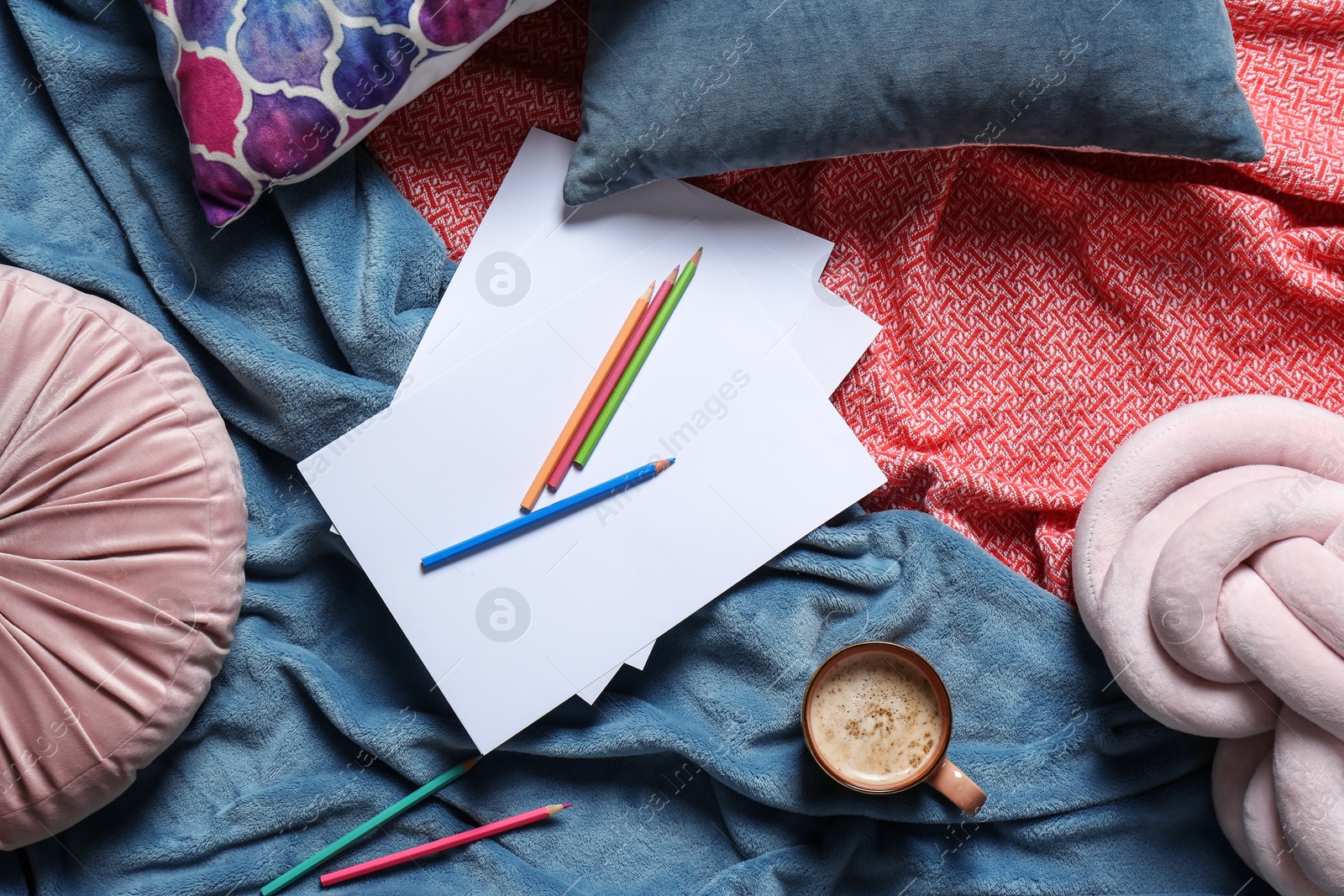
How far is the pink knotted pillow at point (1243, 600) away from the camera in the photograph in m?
0.69

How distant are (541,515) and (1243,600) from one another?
55cm

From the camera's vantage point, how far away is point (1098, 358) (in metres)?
0.86

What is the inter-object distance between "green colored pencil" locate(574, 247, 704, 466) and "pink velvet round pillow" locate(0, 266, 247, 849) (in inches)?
11.7

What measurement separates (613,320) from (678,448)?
0.13 m

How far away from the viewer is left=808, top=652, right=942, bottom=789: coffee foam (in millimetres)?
754

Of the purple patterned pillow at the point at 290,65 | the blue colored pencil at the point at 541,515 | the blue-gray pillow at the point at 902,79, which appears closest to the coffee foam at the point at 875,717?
the blue colored pencil at the point at 541,515

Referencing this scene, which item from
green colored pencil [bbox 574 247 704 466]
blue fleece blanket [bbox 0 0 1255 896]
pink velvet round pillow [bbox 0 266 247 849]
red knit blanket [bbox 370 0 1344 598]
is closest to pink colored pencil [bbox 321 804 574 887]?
blue fleece blanket [bbox 0 0 1255 896]

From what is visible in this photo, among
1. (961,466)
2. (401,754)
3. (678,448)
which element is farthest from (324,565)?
(961,466)

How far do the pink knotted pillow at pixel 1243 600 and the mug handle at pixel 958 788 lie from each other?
145 millimetres

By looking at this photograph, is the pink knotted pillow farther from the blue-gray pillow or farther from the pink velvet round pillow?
the pink velvet round pillow

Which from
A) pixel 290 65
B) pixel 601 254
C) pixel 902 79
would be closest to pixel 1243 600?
pixel 902 79

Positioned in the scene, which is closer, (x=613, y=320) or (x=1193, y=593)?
(x=1193, y=593)

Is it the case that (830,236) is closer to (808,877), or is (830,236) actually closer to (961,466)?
(961,466)

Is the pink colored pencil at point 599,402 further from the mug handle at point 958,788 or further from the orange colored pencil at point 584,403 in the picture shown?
the mug handle at point 958,788
